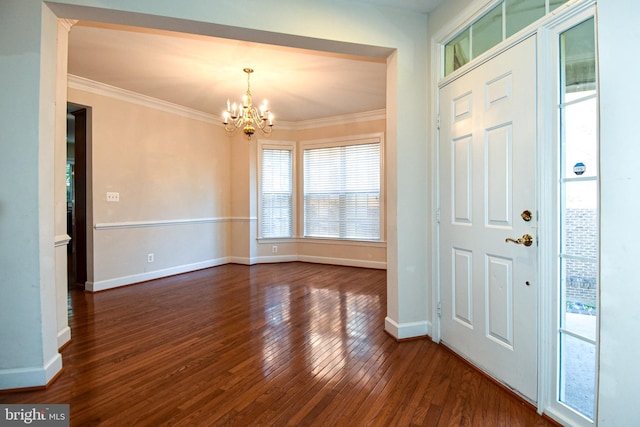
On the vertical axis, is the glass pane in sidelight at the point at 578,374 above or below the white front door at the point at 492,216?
below

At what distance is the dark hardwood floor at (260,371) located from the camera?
1737 millimetres

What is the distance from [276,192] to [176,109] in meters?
2.28

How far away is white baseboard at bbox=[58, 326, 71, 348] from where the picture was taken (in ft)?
8.27

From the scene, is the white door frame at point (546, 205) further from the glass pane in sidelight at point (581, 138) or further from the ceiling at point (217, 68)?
the ceiling at point (217, 68)

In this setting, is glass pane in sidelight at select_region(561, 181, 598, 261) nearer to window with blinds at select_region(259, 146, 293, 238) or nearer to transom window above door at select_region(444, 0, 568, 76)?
transom window above door at select_region(444, 0, 568, 76)

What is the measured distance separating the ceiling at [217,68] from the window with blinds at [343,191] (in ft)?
3.31

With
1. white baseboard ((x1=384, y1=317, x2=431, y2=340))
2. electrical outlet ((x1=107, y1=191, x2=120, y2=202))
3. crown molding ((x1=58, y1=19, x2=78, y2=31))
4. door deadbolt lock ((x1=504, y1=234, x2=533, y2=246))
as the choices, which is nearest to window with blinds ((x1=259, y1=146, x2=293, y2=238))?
electrical outlet ((x1=107, y1=191, x2=120, y2=202))

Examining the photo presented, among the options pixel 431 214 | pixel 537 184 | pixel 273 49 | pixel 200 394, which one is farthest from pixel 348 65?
pixel 200 394

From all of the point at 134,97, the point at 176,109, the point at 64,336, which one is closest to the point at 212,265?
the point at 176,109

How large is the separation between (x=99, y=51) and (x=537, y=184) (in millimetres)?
4192

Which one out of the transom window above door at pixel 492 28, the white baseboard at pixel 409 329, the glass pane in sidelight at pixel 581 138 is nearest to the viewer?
the glass pane in sidelight at pixel 581 138

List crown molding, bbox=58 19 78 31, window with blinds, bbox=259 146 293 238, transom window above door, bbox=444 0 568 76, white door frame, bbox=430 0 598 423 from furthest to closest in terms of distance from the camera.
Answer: window with blinds, bbox=259 146 293 238 → crown molding, bbox=58 19 78 31 → transom window above door, bbox=444 0 568 76 → white door frame, bbox=430 0 598 423

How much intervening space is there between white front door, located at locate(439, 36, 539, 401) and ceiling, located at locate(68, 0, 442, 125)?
1.06 metres

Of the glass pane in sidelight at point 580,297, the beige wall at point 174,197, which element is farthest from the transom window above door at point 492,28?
the beige wall at point 174,197
